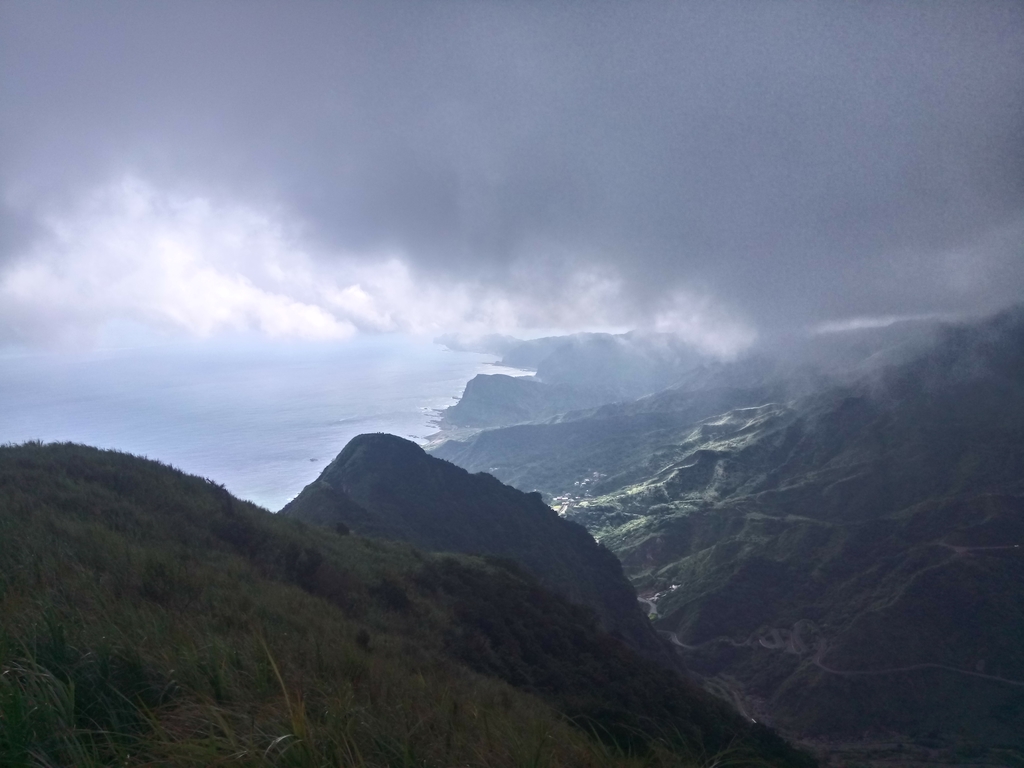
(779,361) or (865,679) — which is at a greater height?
(779,361)

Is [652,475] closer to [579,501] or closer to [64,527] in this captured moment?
[579,501]

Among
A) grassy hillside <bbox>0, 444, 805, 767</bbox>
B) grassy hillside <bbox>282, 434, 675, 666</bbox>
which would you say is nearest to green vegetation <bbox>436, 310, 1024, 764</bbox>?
grassy hillside <bbox>282, 434, 675, 666</bbox>

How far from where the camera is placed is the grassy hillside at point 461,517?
3494 cm

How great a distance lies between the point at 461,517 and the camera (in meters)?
44.7

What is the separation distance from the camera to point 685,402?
6801 inches

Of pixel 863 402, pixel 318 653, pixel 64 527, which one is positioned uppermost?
pixel 64 527

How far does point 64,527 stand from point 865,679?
47347 millimetres

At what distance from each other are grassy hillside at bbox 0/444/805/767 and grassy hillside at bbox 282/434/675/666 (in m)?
18.1

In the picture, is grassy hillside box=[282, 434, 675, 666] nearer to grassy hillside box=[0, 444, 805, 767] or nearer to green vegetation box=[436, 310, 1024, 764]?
green vegetation box=[436, 310, 1024, 764]

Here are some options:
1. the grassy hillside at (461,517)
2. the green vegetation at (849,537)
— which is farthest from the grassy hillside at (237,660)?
the green vegetation at (849,537)

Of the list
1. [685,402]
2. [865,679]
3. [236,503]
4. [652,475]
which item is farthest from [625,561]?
[685,402]

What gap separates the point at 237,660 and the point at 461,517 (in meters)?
41.4

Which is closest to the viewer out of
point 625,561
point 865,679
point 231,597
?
point 231,597

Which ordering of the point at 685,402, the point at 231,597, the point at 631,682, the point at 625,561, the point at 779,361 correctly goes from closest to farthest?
1. the point at 231,597
2. the point at 631,682
3. the point at 625,561
4. the point at 685,402
5. the point at 779,361
